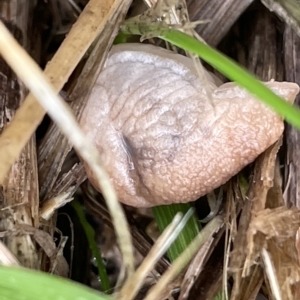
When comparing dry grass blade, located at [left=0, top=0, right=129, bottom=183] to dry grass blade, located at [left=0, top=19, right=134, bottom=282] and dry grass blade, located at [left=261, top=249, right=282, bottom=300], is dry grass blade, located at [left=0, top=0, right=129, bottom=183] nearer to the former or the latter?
dry grass blade, located at [left=0, top=19, right=134, bottom=282]

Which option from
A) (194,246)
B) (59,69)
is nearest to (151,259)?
(194,246)

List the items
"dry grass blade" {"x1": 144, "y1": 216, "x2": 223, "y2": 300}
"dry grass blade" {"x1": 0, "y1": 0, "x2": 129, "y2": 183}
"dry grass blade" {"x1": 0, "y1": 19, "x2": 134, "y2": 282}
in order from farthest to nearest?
"dry grass blade" {"x1": 144, "y1": 216, "x2": 223, "y2": 300}, "dry grass blade" {"x1": 0, "y1": 0, "x2": 129, "y2": 183}, "dry grass blade" {"x1": 0, "y1": 19, "x2": 134, "y2": 282}

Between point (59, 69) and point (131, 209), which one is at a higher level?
point (59, 69)

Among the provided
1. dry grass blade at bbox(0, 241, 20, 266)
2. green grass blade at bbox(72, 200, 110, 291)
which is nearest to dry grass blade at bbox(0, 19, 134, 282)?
dry grass blade at bbox(0, 241, 20, 266)

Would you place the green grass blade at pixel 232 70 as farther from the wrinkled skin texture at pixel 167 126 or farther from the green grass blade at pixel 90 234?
the green grass blade at pixel 90 234

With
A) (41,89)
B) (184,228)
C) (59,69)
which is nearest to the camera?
(41,89)

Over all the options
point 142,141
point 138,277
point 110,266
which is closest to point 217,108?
point 142,141

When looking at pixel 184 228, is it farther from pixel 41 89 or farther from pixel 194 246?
pixel 41 89
